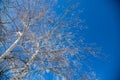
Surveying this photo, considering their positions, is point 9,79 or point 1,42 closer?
point 9,79

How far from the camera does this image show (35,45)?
9.12 meters

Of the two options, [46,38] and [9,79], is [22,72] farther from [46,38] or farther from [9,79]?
[46,38]

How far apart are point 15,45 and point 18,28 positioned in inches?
31.4

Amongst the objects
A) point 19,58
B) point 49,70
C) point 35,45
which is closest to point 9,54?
point 19,58

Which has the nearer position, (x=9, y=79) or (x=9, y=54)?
(x=9, y=79)

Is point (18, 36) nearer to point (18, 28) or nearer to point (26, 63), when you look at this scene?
point (18, 28)

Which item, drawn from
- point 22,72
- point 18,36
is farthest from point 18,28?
point 22,72

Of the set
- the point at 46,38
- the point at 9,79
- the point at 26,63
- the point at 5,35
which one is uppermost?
the point at 46,38

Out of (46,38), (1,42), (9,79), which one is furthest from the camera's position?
(46,38)

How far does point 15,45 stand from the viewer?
338 inches

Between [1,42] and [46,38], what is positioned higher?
[46,38]

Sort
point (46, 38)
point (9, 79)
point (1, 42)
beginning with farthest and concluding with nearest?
point (46, 38)
point (1, 42)
point (9, 79)

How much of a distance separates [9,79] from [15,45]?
1.26 m

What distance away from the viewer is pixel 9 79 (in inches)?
323
